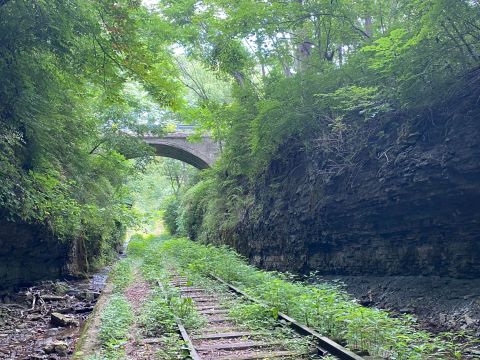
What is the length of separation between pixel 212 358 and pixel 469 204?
558 centimetres

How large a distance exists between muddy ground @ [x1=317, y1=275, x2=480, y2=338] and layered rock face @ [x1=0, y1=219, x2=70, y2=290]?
25.9 ft

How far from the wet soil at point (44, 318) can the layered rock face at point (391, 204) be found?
578cm

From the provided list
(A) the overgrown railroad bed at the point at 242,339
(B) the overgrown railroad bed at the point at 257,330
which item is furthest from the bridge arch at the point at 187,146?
(A) the overgrown railroad bed at the point at 242,339

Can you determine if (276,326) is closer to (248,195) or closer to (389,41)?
(389,41)

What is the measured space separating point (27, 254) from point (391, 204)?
9.16 metres

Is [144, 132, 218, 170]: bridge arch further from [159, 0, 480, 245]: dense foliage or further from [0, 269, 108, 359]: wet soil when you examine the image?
[0, 269, 108, 359]: wet soil

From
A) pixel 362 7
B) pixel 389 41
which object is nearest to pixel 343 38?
pixel 362 7

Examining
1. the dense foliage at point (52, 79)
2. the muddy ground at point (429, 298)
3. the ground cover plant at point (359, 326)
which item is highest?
the dense foliage at point (52, 79)

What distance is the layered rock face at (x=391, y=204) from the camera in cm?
709

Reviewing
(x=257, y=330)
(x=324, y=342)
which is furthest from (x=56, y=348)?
(x=324, y=342)

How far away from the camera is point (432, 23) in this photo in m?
6.74

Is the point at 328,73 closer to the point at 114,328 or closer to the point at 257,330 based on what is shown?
the point at 257,330

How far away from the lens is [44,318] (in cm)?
Result: 792

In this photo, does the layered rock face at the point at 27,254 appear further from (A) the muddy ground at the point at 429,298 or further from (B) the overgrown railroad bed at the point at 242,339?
(A) the muddy ground at the point at 429,298
